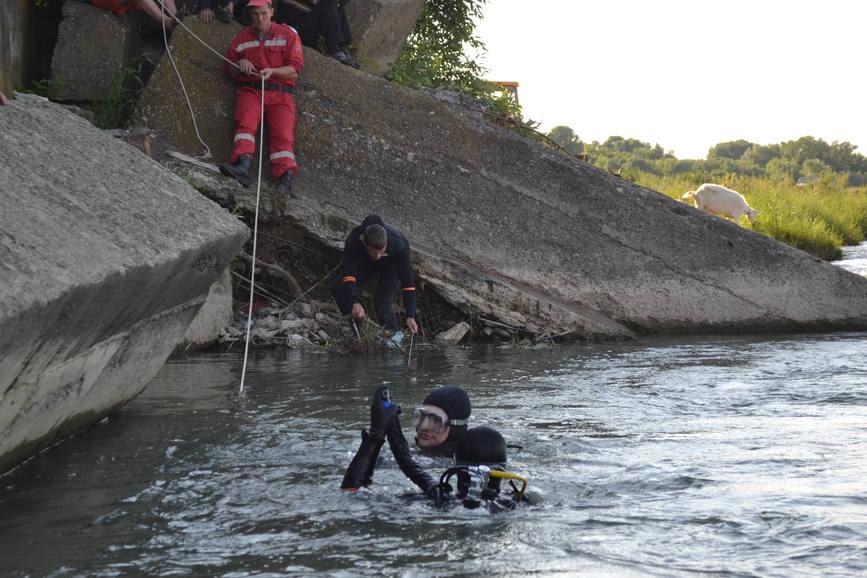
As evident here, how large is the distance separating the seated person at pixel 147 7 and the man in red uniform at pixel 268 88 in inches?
32.2

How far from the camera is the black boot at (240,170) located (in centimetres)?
931

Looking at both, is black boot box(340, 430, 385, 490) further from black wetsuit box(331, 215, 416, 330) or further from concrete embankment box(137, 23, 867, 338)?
concrete embankment box(137, 23, 867, 338)

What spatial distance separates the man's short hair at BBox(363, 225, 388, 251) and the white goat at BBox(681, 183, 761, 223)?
35.7ft

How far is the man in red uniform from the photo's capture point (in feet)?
30.9

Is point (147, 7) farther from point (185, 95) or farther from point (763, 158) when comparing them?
point (763, 158)

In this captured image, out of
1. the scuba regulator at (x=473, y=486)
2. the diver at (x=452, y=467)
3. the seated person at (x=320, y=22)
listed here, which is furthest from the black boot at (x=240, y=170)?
the scuba regulator at (x=473, y=486)

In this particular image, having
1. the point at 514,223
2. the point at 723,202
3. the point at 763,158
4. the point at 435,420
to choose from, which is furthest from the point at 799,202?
the point at 763,158

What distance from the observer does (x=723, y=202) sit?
18.1 m

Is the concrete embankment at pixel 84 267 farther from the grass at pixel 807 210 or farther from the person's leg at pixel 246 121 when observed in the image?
the grass at pixel 807 210

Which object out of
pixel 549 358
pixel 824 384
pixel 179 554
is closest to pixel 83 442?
pixel 179 554

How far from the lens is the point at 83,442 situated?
536 centimetres

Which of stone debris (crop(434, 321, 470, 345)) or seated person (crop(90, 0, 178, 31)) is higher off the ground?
seated person (crop(90, 0, 178, 31))

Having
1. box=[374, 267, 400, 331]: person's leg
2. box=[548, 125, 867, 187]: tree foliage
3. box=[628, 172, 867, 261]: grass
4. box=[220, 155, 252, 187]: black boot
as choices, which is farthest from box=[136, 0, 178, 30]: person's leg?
box=[548, 125, 867, 187]: tree foliage

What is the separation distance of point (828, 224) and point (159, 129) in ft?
47.3
